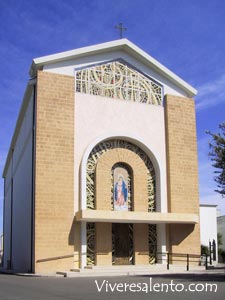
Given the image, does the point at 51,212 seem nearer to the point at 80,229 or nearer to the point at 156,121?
the point at 80,229

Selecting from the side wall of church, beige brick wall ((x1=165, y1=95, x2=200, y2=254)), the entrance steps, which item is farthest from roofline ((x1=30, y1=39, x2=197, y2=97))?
the entrance steps

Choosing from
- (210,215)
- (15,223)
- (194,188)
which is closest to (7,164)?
(15,223)

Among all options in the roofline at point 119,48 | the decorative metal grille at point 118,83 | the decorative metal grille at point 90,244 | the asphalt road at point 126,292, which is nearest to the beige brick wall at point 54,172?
the roofline at point 119,48

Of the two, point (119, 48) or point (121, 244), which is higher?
point (119, 48)

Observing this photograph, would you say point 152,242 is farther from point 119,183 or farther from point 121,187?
A: point 119,183

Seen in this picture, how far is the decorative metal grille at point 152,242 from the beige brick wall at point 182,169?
77cm

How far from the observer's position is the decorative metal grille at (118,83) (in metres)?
24.1

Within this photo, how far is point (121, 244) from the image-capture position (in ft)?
76.6

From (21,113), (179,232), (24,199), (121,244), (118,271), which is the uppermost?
(21,113)

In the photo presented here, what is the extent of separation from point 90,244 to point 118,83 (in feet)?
27.2

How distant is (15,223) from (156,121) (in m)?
11.8

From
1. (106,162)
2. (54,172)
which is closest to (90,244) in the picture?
(54,172)

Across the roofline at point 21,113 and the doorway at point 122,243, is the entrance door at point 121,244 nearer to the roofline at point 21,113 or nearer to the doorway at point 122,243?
the doorway at point 122,243

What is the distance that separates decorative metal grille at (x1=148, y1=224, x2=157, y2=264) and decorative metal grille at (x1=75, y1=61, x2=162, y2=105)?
21.6ft
